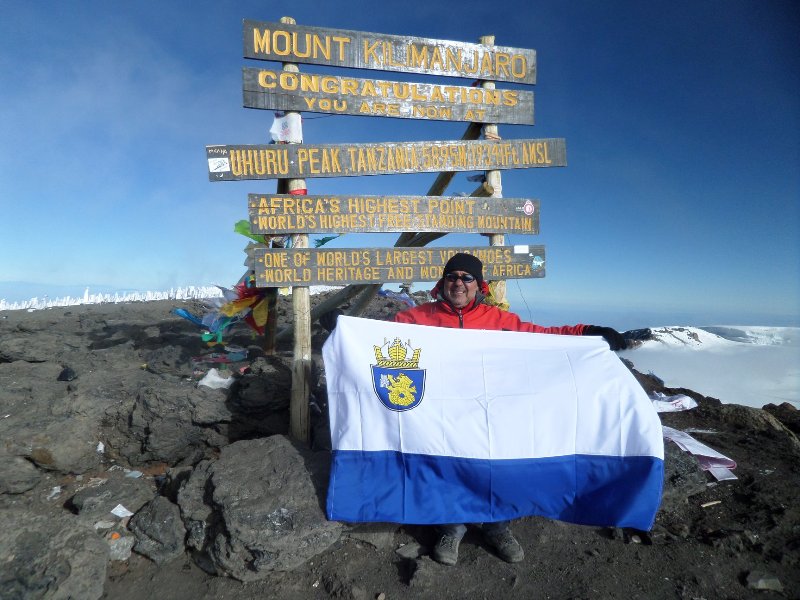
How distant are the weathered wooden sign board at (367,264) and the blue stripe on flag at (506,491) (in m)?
2.05

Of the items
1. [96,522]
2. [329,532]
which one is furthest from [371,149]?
[96,522]

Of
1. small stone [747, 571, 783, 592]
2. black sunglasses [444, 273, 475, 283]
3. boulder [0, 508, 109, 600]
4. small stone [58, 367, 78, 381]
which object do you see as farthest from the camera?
small stone [58, 367, 78, 381]

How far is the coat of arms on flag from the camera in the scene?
11.7 feet

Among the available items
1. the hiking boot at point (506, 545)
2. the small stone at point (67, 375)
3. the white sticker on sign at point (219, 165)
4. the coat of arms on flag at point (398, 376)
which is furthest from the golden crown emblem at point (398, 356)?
the small stone at point (67, 375)

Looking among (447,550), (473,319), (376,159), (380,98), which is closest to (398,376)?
(473,319)

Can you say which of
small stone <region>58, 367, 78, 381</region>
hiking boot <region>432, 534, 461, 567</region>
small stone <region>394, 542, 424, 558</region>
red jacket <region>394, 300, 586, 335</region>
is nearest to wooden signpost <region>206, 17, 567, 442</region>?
red jacket <region>394, 300, 586, 335</region>

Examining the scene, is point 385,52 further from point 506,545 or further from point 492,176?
point 506,545

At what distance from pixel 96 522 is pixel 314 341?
458 centimetres

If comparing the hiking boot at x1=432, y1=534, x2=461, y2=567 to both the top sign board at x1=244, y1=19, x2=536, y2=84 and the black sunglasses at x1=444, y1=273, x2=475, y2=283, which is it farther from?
the top sign board at x1=244, y1=19, x2=536, y2=84

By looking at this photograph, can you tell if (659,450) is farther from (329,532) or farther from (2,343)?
(2,343)

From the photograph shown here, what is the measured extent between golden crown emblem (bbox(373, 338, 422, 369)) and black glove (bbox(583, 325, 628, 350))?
170cm

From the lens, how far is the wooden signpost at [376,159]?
460cm

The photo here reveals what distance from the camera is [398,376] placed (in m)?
3.65

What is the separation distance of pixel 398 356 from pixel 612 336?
1.95m
